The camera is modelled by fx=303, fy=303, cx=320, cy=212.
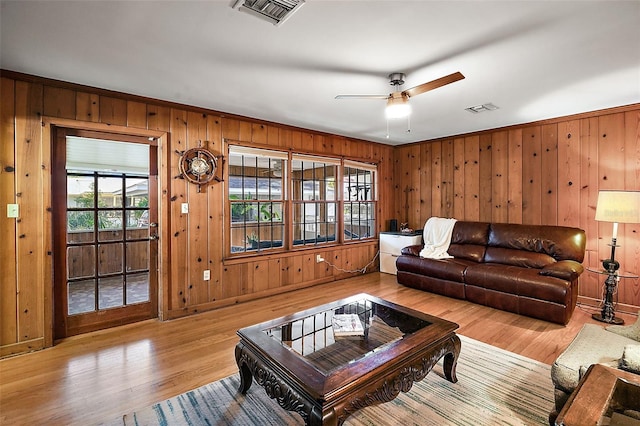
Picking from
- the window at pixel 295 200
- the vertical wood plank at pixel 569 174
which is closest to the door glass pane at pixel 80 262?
the window at pixel 295 200

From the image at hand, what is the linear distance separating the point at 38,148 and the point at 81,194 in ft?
1.80

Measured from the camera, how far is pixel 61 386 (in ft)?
7.25

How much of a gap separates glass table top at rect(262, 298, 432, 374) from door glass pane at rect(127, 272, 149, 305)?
2.11 meters

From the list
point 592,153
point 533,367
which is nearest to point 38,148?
point 533,367

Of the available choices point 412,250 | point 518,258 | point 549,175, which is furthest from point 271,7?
point 549,175

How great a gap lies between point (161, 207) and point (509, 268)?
13.9 feet

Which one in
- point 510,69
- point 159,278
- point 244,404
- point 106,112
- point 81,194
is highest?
point 510,69

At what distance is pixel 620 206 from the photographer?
3170 mm

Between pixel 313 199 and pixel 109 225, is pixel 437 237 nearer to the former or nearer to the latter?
pixel 313 199

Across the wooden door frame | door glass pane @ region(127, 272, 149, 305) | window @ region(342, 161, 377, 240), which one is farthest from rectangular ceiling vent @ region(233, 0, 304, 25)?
window @ region(342, 161, 377, 240)

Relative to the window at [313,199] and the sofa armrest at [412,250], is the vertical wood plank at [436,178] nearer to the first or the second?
the sofa armrest at [412,250]

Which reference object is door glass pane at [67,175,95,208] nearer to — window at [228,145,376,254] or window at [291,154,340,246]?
window at [228,145,376,254]

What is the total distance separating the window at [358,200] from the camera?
5461 mm

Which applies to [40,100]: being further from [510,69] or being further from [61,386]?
[510,69]
